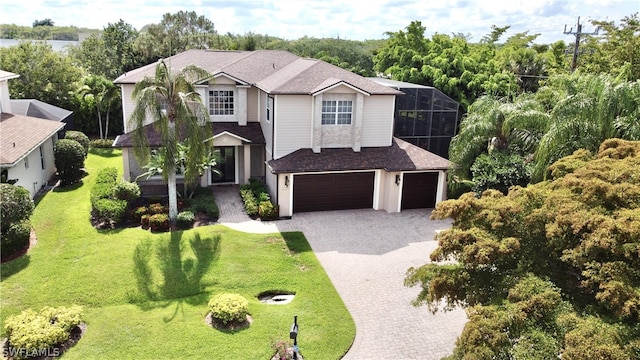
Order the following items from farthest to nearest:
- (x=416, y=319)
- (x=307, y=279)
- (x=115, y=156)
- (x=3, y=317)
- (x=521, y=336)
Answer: (x=115, y=156) < (x=307, y=279) < (x=416, y=319) < (x=3, y=317) < (x=521, y=336)

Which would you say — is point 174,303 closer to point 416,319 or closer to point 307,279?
point 307,279

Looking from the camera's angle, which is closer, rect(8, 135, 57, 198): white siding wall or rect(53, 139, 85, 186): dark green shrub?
rect(8, 135, 57, 198): white siding wall

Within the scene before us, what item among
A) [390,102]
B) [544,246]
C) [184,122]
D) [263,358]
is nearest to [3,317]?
[263,358]

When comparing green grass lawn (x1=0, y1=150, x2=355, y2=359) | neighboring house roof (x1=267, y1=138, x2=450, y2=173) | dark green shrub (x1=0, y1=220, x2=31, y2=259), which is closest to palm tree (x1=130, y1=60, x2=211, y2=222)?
green grass lawn (x1=0, y1=150, x2=355, y2=359)

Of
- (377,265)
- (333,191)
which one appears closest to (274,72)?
(333,191)

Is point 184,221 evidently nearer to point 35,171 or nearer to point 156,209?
point 156,209

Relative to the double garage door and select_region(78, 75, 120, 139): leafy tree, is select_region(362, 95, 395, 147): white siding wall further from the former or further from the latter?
select_region(78, 75, 120, 139): leafy tree
